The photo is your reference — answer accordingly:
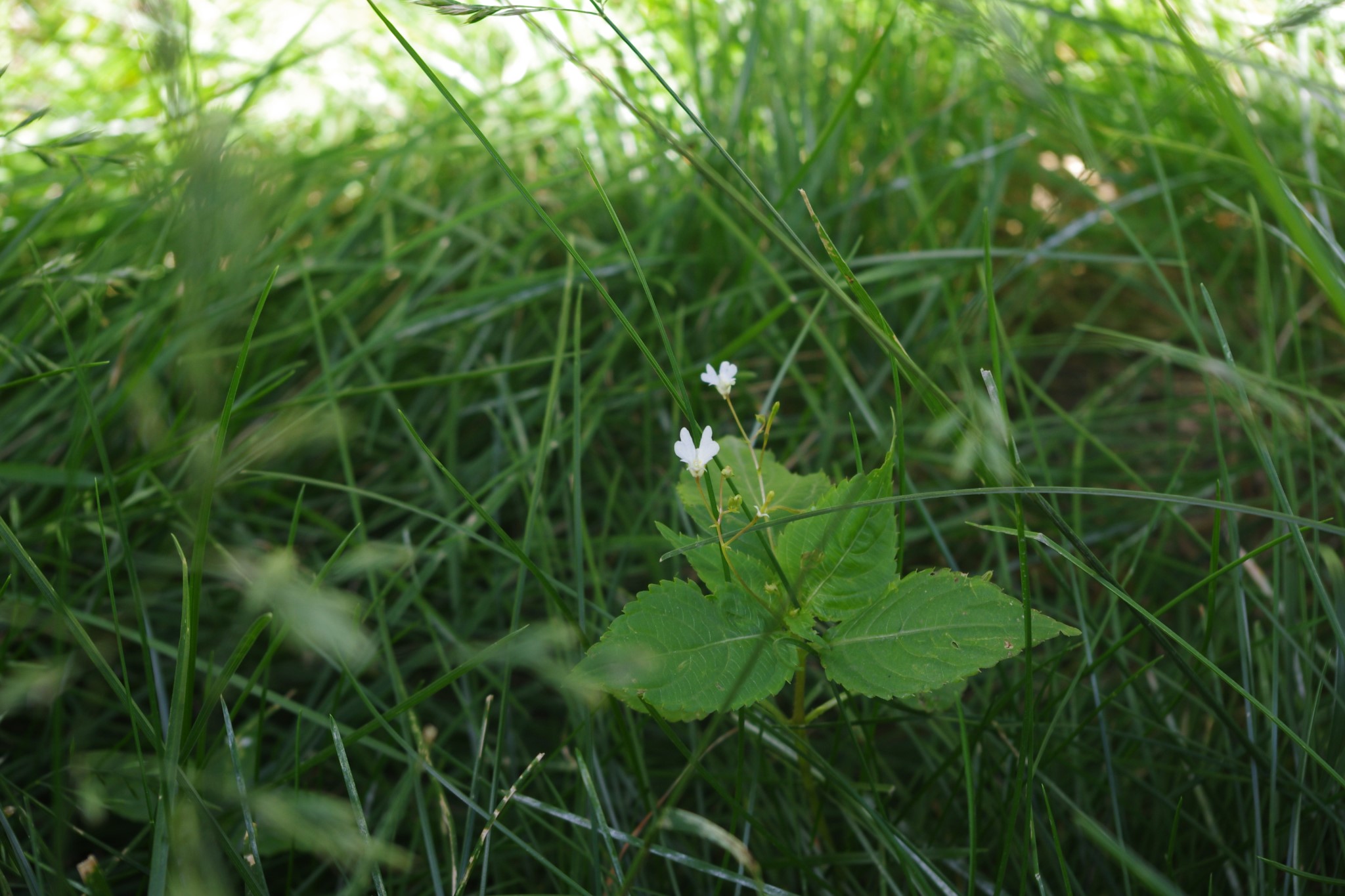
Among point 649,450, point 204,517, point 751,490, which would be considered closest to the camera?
point 204,517

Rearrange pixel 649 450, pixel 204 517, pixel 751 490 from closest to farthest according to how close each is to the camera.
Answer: pixel 204 517
pixel 751 490
pixel 649 450

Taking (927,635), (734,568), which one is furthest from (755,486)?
(927,635)

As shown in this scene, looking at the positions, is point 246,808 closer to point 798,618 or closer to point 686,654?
point 686,654

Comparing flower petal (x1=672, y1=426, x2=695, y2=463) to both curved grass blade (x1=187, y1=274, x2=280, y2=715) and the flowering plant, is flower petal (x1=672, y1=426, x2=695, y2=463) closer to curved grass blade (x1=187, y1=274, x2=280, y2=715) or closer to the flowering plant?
the flowering plant

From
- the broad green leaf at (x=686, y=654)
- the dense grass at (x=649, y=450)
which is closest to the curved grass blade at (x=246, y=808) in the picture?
the dense grass at (x=649, y=450)

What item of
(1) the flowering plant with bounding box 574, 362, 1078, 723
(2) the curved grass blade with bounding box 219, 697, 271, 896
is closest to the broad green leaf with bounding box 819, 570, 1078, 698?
(1) the flowering plant with bounding box 574, 362, 1078, 723

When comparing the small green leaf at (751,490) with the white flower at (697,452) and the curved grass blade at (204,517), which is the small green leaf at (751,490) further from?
the curved grass blade at (204,517)
